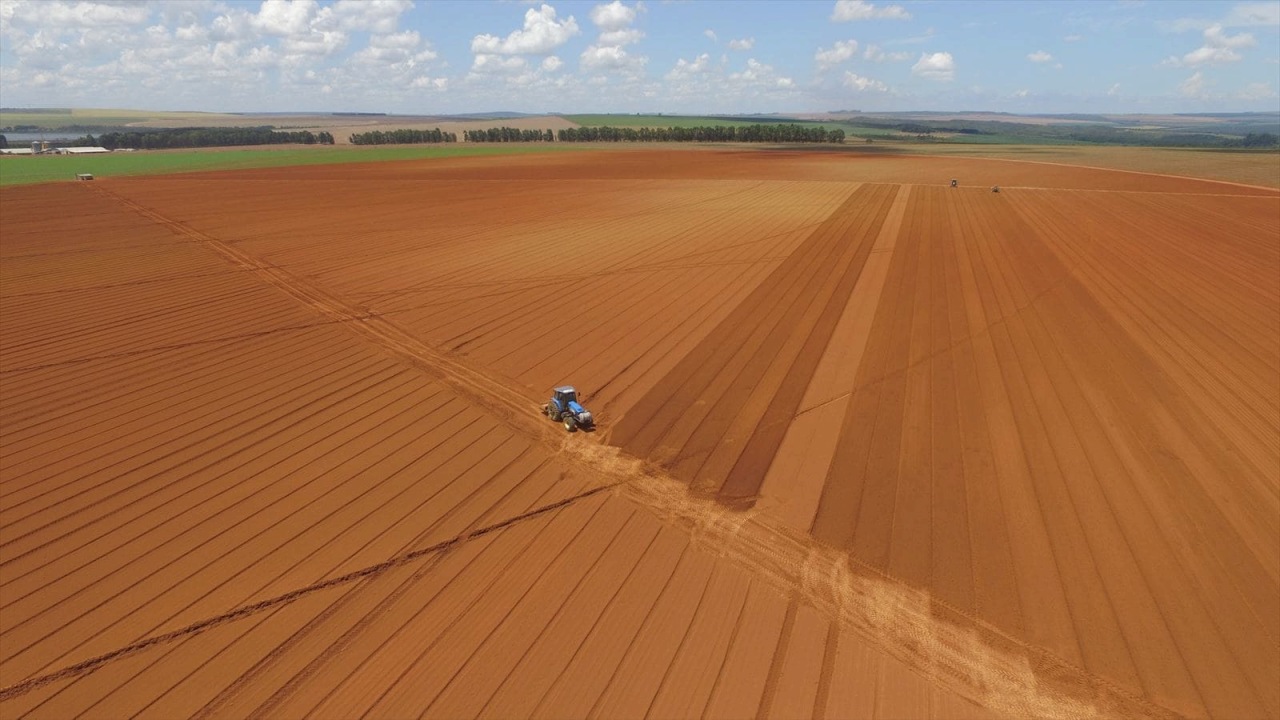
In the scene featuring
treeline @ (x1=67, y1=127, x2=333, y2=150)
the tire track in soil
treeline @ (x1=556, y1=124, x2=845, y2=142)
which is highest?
treeline @ (x1=556, y1=124, x2=845, y2=142)

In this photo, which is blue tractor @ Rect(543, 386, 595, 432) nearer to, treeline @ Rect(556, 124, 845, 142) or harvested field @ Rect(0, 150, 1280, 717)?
harvested field @ Rect(0, 150, 1280, 717)

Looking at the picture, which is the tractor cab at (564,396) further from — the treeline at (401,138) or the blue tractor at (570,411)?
the treeline at (401,138)

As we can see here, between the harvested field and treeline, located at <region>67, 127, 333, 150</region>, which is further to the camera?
treeline, located at <region>67, 127, 333, 150</region>

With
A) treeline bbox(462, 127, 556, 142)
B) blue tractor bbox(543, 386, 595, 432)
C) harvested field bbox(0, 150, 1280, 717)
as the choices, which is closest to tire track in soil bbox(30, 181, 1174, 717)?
harvested field bbox(0, 150, 1280, 717)

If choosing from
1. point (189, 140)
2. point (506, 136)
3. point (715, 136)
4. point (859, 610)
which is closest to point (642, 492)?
point (859, 610)

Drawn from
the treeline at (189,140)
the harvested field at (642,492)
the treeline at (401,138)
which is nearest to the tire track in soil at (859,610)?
the harvested field at (642,492)

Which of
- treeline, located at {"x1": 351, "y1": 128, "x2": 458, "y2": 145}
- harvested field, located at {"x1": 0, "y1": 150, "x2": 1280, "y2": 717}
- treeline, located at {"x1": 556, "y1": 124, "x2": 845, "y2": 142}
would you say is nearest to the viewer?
harvested field, located at {"x1": 0, "y1": 150, "x2": 1280, "y2": 717}

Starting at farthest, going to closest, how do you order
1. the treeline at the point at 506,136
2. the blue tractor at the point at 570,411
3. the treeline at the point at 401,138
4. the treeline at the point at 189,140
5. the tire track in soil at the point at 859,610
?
the treeline at the point at 506,136 → the treeline at the point at 401,138 → the treeline at the point at 189,140 → the blue tractor at the point at 570,411 → the tire track in soil at the point at 859,610
